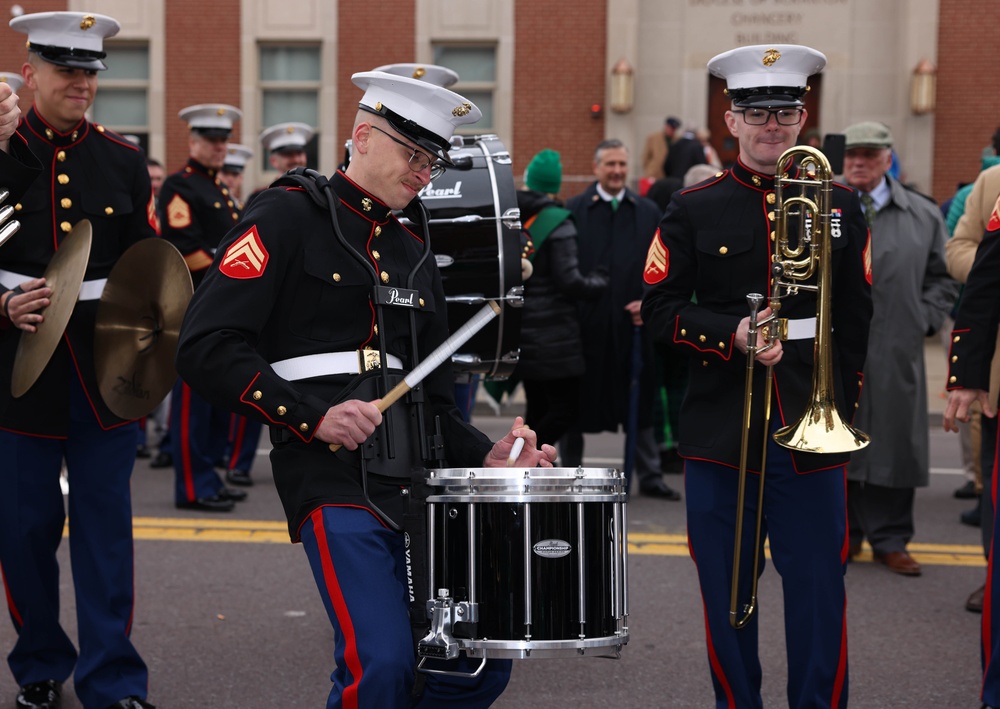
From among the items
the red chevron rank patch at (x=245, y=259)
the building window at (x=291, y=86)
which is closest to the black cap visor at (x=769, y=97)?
the red chevron rank patch at (x=245, y=259)

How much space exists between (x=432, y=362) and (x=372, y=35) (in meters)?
17.0

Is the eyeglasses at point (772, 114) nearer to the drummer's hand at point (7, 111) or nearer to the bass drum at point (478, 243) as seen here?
the bass drum at point (478, 243)

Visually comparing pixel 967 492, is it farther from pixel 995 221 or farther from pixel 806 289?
pixel 806 289

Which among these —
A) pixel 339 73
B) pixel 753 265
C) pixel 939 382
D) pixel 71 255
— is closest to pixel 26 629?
pixel 71 255

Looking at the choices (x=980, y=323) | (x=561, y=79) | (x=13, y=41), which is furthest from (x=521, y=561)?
(x=13, y=41)

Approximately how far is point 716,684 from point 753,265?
1.26 meters

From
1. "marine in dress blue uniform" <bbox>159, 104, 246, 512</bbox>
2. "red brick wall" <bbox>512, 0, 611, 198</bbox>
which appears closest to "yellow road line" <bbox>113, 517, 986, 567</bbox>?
"marine in dress blue uniform" <bbox>159, 104, 246, 512</bbox>

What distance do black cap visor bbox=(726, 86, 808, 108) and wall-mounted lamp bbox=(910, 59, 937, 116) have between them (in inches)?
620

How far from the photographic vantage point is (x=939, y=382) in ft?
49.8

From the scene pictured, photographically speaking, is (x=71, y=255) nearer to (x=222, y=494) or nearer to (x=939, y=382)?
(x=222, y=494)

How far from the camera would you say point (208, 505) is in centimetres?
836

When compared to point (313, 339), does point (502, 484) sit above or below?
below

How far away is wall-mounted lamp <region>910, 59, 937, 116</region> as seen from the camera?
62.5 feet

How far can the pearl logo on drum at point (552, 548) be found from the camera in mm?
3303
